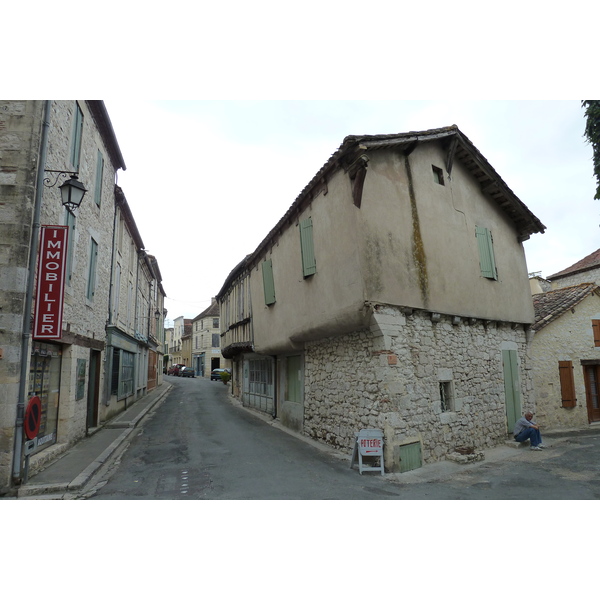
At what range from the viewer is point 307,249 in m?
9.94

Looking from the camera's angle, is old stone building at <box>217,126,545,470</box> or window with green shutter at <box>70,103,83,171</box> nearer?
old stone building at <box>217,126,545,470</box>

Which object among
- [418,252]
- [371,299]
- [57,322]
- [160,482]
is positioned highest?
[418,252]

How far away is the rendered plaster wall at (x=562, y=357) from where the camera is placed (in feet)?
40.8

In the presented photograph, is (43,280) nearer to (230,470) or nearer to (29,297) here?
(29,297)

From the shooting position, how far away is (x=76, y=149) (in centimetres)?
901

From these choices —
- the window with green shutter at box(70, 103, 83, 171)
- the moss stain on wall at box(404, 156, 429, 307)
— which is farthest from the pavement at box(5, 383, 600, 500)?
the window with green shutter at box(70, 103, 83, 171)

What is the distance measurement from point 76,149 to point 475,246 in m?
9.60

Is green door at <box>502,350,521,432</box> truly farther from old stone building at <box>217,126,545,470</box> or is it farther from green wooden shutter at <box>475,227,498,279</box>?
green wooden shutter at <box>475,227,498,279</box>

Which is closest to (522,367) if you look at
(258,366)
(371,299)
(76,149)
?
(371,299)

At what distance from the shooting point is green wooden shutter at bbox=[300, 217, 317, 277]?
9.70 m

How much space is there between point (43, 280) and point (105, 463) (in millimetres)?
3772

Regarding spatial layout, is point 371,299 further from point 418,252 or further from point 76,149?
point 76,149

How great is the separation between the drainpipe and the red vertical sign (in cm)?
12

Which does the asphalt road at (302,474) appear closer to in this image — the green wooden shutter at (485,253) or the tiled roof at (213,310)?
the green wooden shutter at (485,253)
